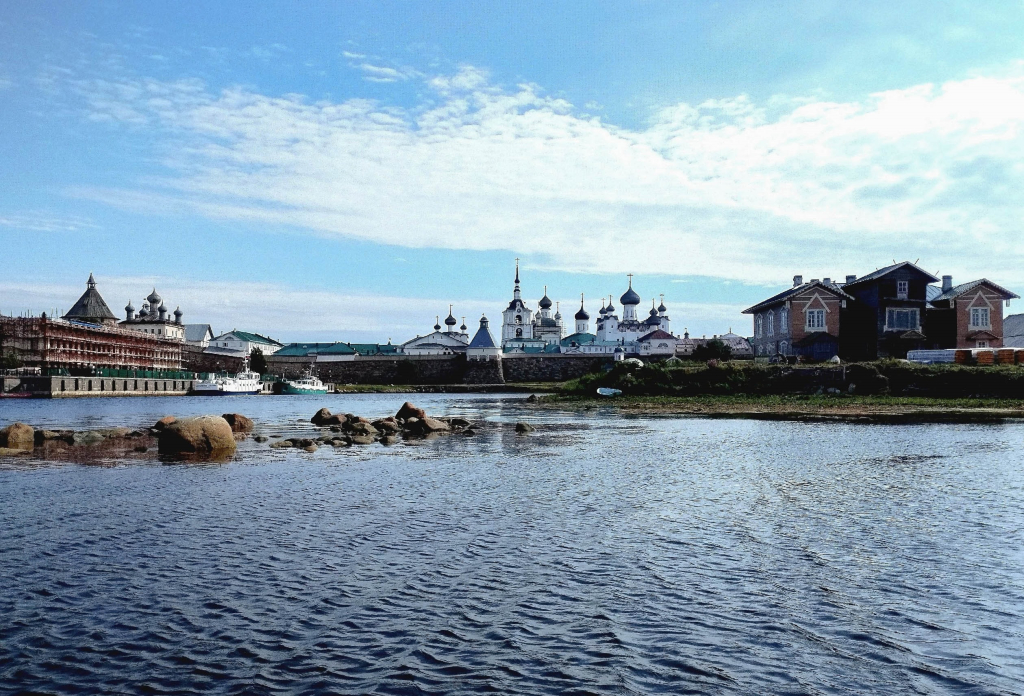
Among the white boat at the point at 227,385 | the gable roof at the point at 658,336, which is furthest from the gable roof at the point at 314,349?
the gable roof at the point at 658,336

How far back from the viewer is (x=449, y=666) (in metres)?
8.48

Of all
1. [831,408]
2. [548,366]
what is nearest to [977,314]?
[831,408]

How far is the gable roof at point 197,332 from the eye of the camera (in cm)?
16338

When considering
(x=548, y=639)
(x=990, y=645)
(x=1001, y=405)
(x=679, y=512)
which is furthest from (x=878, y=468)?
(x=1001, y=405)

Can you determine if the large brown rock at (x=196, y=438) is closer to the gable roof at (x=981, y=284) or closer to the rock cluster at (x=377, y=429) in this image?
the rock cluster at (x=377, y=429)

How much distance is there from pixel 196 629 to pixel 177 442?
64.0ft

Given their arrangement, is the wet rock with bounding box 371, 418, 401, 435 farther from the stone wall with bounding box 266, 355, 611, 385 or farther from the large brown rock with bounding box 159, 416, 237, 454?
the stone wall with bounding box 266, 355, 611, 385

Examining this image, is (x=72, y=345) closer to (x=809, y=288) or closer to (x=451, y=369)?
(x=451, y=369)

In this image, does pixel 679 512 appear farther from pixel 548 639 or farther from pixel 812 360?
pixel 812 360

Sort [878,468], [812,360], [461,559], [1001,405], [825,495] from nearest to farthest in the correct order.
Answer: [461,559]
[825,495]
[878,468]
[1001,405]
[812,360]

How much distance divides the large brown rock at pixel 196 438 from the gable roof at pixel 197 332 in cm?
14355

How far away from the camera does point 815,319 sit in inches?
2702

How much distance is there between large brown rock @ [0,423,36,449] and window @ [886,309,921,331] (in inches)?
2394

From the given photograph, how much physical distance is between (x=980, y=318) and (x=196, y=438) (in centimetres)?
6418
